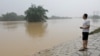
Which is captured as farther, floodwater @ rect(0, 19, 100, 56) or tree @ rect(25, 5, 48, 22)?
tree @ rect(25, 5, 48, 22)

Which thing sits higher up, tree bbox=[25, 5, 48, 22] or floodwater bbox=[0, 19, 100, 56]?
tree bbox=[25, 5, 48, 22]

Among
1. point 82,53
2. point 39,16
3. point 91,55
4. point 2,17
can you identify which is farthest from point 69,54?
point 2,17

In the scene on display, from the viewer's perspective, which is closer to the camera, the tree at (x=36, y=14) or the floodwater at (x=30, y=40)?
the floodwater at (x=30, y=40)

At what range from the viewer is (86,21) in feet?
19.6

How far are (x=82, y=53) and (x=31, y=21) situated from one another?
4541 cm

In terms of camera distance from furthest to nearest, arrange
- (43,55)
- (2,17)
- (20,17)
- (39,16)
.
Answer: (20,17) → (2,17) → (39,16) → (43,55)

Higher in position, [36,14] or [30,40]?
[36,14]

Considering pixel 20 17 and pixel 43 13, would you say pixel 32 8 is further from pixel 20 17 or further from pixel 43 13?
pixel 20 17

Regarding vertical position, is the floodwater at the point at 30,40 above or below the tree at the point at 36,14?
below

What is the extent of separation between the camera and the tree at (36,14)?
49528 mm

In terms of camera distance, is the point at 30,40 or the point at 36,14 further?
the point at 36,14

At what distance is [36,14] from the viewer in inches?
1939

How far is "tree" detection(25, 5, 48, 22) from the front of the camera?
49528 millimetres

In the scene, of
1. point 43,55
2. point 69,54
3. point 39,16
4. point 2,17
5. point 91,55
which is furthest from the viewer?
point 2,17
